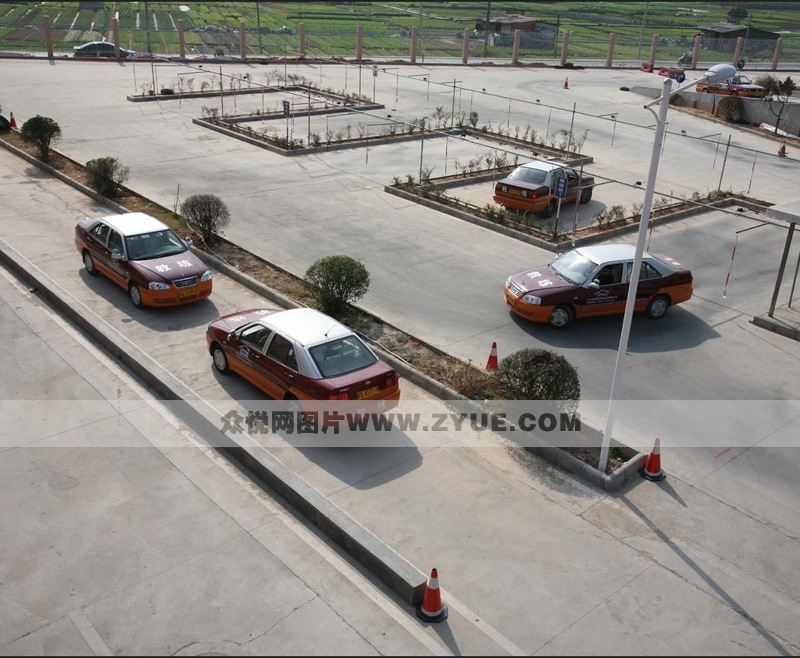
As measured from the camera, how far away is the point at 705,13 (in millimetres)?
123125

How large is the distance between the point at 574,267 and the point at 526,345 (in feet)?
7.98

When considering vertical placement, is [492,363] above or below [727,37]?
below

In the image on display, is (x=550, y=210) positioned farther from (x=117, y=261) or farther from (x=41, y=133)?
(x=41, y=133)

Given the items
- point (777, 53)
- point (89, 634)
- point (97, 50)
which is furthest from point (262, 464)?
point (777, 53)

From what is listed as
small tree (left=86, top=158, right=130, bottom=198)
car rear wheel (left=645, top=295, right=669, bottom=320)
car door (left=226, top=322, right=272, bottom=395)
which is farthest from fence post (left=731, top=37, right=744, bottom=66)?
car door (left=226, top=322, right=272, bottom=395)

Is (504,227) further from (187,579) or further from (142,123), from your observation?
(142,123)

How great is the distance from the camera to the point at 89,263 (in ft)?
55.9

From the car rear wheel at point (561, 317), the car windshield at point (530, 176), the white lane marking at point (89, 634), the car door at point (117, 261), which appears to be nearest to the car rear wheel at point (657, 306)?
the car rear wheel at point (561, 317)

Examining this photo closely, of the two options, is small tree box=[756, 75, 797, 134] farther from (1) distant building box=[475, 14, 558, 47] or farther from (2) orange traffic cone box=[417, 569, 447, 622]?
(2) orange traffic cone box=[417, 569, 447, 622]

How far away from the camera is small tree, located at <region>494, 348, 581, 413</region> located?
11.6m

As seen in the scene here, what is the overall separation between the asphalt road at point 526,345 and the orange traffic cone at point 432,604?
0.45 meters

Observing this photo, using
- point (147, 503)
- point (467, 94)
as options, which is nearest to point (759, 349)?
point (147, 503)

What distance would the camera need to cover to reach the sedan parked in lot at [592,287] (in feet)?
51.6

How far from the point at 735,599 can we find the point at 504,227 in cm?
1379
